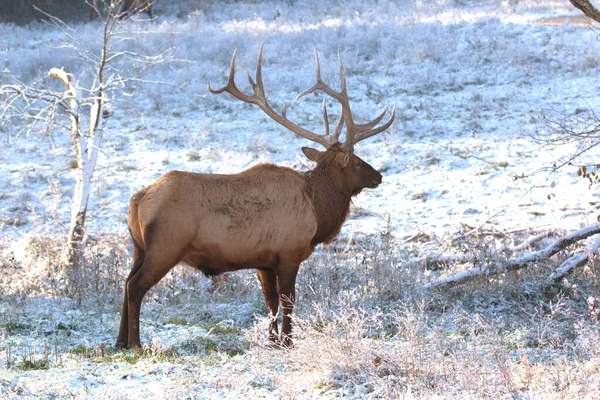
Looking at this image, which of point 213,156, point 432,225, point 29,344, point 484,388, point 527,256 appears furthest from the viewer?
point 213,156

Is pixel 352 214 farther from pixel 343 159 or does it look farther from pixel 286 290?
pixel 286 290

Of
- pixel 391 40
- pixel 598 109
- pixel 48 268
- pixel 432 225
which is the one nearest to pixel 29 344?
pixel 48 268

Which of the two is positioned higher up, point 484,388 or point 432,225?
point 484,388

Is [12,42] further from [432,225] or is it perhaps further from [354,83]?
[432,225]

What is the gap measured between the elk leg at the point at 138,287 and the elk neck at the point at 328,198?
1.66 meters

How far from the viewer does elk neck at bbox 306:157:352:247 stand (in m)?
7.53

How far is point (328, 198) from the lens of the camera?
7.68 meters

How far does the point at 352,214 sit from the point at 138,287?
7.20 meters

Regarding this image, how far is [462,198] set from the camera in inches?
539

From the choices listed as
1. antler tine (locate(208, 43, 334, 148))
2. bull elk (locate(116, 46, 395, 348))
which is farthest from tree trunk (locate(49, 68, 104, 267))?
bull elk (locate(116, 46, 395, 348))

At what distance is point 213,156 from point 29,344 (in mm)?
9262

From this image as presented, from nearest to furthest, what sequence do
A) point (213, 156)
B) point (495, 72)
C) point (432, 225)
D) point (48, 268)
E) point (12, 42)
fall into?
point (48, 268)
point (432, 225)
point (213, 156)
point (495, 72)
point (12, 42)

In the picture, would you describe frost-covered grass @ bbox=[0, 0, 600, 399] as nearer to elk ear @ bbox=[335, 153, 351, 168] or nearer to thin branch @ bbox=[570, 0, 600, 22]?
thin branch @ bbox=[570, 0, 600, 22]

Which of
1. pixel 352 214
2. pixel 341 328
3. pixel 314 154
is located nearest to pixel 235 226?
pixel 341 328
